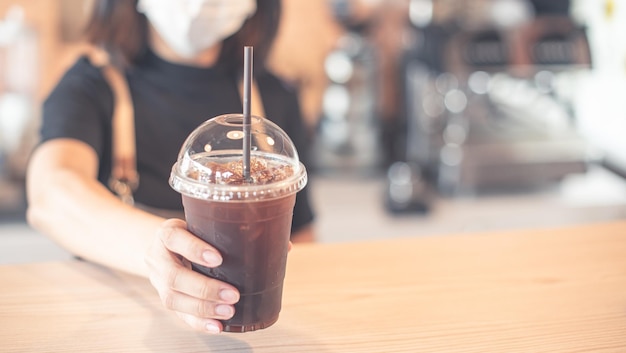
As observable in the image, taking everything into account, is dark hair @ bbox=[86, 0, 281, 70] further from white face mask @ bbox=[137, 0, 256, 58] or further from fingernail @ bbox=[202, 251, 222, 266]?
fingernail @ bbox=[202, 251, 222, 266]

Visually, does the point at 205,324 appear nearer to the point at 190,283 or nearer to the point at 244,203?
the point at 190,283

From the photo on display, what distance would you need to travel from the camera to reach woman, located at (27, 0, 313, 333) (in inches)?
41.3

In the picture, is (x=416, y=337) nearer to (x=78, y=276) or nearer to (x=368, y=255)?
(x=368, y=255)

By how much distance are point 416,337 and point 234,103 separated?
96 centimetres

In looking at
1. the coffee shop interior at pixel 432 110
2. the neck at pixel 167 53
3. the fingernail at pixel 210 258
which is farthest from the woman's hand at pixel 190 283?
the coffee shop interior at pixel 432 110

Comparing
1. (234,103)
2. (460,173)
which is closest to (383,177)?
(460,173)

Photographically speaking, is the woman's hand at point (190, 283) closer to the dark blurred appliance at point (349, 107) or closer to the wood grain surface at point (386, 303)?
the wood grain surface at point (386, 303)

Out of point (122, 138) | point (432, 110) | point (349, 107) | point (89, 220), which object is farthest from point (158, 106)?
point (349, 107)

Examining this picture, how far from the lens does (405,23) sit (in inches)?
179

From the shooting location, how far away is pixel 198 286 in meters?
0.83

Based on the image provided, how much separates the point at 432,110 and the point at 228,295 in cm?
332

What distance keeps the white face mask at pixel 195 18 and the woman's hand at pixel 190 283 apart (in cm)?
68

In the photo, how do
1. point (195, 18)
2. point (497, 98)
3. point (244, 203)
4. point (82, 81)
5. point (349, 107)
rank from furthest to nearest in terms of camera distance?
point (349, 107) < point (497, 98) < point (82, 81) < point (195, 18) < point (244, 203)

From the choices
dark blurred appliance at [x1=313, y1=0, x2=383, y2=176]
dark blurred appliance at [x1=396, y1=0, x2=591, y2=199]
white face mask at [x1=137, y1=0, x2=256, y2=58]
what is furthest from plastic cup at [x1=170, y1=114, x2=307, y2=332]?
dark blurred appliance at [x1=313, y1=0, x2=383, y2=176]
